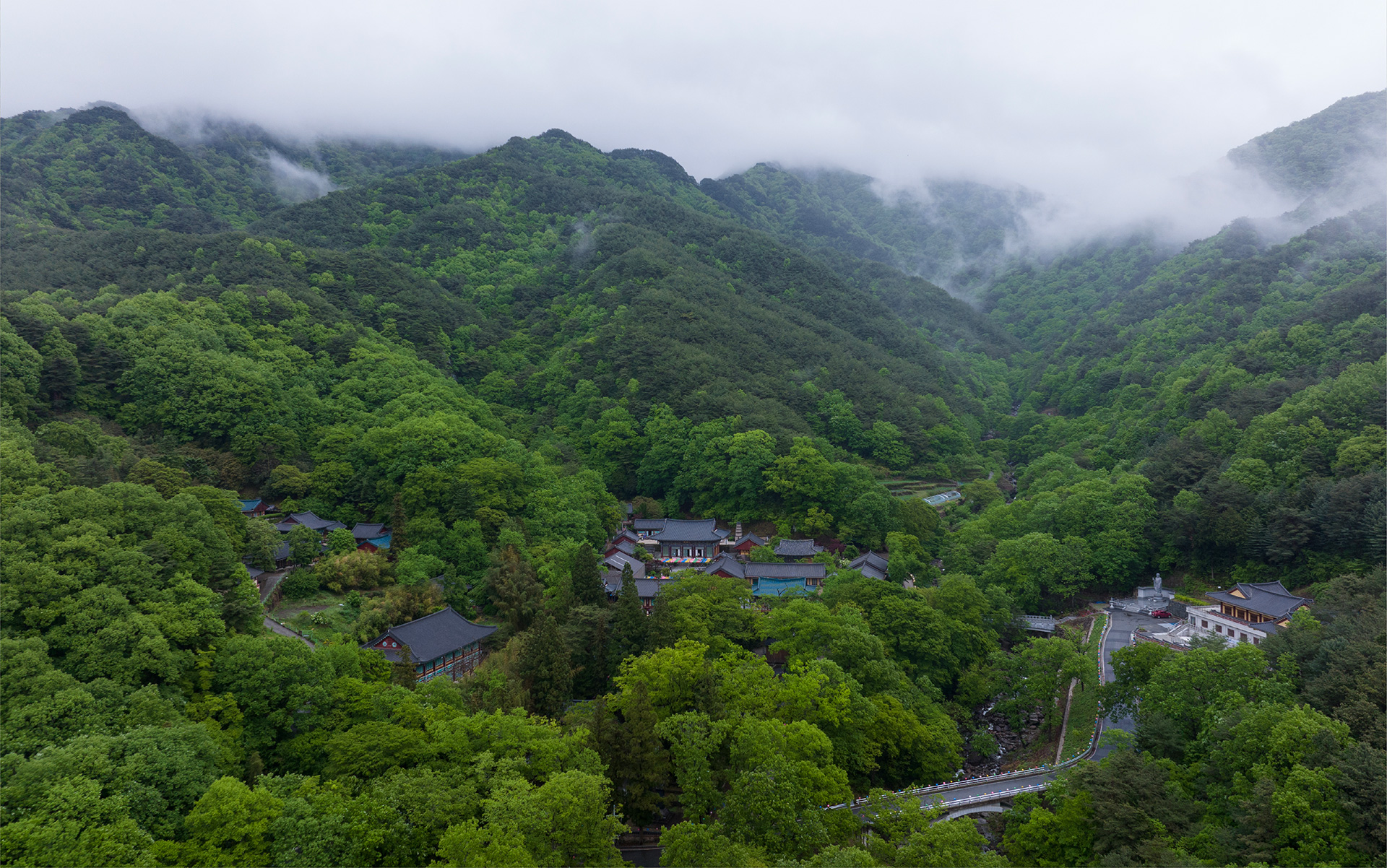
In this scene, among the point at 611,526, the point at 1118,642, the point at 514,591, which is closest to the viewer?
the point at 514,591

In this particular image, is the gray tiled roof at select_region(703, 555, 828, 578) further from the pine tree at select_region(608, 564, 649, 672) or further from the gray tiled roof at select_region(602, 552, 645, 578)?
Answer: the pine tree at select_region(608, 564, 649, 672)

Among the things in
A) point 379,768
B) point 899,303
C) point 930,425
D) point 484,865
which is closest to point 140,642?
point 379,768

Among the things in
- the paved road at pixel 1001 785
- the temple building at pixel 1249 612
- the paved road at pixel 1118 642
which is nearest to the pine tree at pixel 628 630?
the paved road at pixel 1001 785

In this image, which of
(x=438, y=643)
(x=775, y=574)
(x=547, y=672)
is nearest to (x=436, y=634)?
(x=438, y=643)

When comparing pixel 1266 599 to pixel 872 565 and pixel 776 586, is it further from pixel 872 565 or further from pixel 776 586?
pixel 776 586

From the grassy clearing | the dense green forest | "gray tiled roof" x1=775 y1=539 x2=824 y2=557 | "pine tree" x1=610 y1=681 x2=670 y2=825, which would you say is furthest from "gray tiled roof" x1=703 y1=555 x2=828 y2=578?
"pine tree" x1=610 y1=681 x2=670 y2=825

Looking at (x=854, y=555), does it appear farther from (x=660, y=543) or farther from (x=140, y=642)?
(x=140, y=642)
